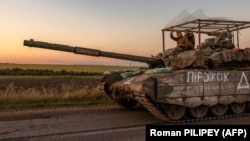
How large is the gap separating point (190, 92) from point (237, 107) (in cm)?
219

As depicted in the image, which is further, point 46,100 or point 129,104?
point 46,100

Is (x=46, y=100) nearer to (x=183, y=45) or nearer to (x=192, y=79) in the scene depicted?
(x=183, y=45)

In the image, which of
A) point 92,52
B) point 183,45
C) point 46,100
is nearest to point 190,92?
point 183,45

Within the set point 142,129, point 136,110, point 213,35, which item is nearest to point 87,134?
point 142,129

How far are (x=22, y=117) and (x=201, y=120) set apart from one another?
497 cm

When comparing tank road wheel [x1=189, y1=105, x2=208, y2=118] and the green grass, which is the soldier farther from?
the green grass

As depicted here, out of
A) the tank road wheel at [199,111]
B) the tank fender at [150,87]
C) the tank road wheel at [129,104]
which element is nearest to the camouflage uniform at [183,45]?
the tank road wheel at [129,104]

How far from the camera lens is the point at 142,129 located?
31.4 feet

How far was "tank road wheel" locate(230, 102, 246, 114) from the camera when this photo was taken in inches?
480

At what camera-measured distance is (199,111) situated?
11430mm

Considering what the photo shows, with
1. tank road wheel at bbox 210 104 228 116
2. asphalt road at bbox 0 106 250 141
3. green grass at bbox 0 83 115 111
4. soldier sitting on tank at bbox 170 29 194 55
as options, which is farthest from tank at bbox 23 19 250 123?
green grass at bbox 0 83 115 111

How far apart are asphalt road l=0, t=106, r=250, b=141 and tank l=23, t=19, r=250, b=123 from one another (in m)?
0.60

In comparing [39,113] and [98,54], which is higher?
[98,54]

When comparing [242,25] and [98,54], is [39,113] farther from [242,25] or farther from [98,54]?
[242,25]
